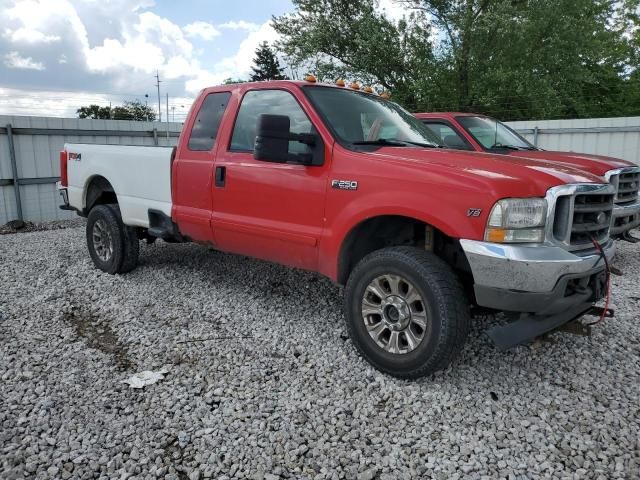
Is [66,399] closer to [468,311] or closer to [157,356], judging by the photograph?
[157,356]

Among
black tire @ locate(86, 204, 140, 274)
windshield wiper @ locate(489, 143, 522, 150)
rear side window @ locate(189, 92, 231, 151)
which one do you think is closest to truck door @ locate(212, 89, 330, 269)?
rear side window @ locate(189, 92, 231, 151)

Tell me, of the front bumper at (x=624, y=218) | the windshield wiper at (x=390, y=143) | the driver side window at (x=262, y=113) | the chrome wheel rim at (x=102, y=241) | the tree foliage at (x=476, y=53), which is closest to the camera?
the windshield wiper at (x=390, y=143)

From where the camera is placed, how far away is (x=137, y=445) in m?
2.73

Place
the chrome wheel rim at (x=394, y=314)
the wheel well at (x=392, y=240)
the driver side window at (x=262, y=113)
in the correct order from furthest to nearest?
the driver side window at (x=262, y=113), the wheel well at (x=392, y=240), the chrome wheel rim at (x=394, y=314)

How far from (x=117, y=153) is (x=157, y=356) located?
2673 millimetres

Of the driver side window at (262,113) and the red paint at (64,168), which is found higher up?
the driver side window at (262,113)

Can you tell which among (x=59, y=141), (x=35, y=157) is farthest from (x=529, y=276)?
(x=59, y=141)

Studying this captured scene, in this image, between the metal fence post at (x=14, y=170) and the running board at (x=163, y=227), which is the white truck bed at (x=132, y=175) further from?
the metal fence post at (x=14, y=170)

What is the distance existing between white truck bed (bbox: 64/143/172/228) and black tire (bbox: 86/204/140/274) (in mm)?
153

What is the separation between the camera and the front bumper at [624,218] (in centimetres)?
609

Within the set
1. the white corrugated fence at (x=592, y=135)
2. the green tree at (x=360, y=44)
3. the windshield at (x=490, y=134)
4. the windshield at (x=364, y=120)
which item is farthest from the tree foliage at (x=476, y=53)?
the windshield at (x=364, y=120)

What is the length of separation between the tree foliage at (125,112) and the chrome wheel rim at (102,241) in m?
52.2

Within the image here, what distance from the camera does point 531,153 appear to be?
658 cm

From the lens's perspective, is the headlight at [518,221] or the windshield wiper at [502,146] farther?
the windshield wiper at [502,146]
